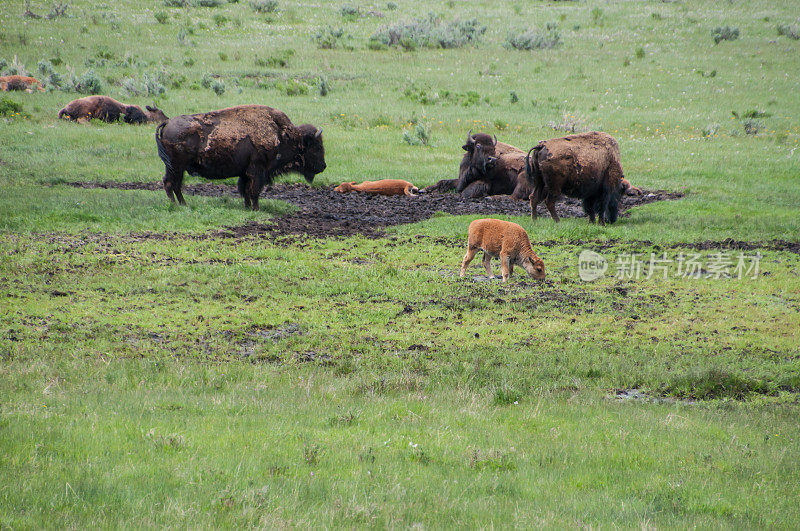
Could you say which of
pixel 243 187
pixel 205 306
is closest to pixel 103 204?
pixel 243 187

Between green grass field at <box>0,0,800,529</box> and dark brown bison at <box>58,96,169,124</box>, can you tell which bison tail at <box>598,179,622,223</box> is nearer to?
green grass field at <box>0,0,800,529</box>

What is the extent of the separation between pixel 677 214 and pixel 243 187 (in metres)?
9.10

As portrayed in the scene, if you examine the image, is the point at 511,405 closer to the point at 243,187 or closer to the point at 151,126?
the point at 243,187

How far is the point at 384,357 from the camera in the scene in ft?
26.9

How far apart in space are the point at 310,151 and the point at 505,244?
7.74 m

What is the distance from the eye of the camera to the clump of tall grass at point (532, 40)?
41.5m

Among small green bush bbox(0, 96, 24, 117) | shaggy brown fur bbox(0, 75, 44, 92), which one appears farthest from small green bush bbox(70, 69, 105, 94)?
small green bush bbox(0, 96, 24, 117)

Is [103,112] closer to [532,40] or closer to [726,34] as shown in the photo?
[532,40]

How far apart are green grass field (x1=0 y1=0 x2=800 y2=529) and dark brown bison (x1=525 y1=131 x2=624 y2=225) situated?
723 mm

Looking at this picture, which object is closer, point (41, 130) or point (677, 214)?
point (677, 214)

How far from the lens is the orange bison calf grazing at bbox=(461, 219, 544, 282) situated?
11.0 metres

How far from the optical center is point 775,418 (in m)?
6.91

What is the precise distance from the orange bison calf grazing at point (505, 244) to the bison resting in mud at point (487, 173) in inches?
283

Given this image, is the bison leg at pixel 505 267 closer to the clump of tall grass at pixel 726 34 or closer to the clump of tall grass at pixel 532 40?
the clump of tall grass at pixel 532 40
